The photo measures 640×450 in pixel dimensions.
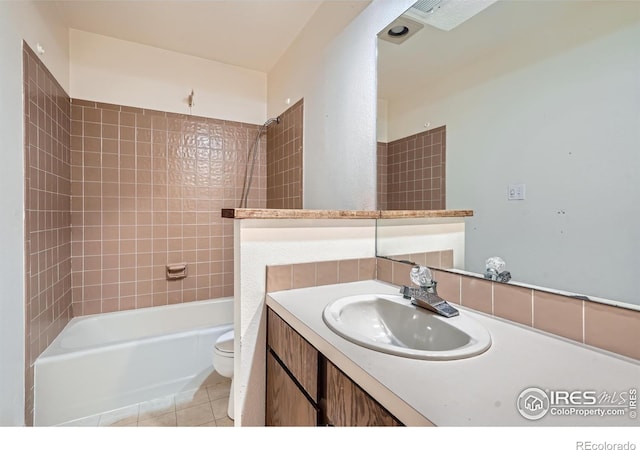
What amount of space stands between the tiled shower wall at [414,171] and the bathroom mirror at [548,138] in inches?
1.6

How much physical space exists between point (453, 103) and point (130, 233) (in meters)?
2.39

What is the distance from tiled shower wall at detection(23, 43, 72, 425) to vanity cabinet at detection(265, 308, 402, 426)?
1.32 metres

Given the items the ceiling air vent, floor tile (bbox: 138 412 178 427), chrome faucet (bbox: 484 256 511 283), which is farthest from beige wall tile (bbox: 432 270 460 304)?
floor tile (bbox: 138 412 178 427)

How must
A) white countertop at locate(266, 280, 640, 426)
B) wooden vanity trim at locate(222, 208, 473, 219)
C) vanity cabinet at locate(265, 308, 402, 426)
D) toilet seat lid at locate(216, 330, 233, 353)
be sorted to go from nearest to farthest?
white countertop at locate(266, 280, 640, 426) < vanity cabinet at locate(265, 308, 402, 426) < wooden vanity trim at locate(222, 208, 473, 219) < toilet seat lid at locate(216, 330, 233, 353)

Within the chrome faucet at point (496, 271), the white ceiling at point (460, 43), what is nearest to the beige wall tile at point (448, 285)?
the chrome faucet at point (496, 271)

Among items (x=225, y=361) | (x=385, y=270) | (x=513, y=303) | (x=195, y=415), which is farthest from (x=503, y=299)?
(x=195, y=415)

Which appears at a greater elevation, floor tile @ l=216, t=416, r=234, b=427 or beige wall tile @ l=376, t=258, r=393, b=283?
beige wall tile @ l=376, t=258, r=393, b=283

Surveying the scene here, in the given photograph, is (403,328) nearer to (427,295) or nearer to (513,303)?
(427,295)

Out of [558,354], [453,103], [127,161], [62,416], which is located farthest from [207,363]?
[453,103]

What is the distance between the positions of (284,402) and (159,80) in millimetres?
2524

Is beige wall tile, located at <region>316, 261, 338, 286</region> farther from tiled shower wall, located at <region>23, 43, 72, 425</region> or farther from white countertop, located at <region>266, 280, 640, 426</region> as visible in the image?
tiled shower wall, located at <region>23, 43, 72, 425</region>

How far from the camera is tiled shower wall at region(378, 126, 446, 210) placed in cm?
109

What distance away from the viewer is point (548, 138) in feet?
2.46

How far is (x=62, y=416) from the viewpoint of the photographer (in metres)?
1.50
